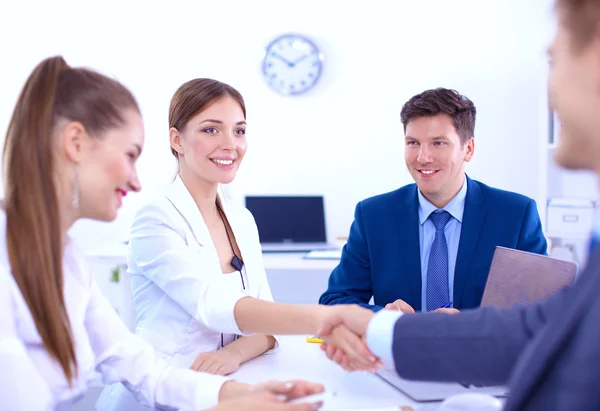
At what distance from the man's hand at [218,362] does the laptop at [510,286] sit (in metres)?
0.38

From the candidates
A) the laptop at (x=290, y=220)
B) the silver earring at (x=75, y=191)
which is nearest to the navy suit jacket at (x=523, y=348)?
the silver earring at (x=75, y=191)

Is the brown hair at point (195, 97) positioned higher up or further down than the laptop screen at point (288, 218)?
higher up

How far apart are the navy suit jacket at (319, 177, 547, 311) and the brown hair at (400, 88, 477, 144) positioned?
0.73ft

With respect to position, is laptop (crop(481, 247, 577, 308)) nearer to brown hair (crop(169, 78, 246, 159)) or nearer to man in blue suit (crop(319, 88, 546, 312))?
man in blue suit (crop(319, 88, 546, 312))

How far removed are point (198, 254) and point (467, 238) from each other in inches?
36.8

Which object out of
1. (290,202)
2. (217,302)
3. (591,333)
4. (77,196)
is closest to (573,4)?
(591,333)

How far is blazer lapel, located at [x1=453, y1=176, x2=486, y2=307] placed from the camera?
206 centimetres

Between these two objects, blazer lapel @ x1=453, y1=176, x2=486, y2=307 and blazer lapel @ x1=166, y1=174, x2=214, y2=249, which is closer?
blazer lapel @ x1=166, y1=174, x2=214, y2=249

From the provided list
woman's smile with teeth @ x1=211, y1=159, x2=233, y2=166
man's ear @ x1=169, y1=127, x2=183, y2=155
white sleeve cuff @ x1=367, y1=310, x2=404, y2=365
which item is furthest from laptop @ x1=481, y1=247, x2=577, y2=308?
man's ear @ x1=169, y1=127, x2=183, y2=155

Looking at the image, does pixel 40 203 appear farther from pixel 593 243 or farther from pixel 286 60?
pixel 286 60

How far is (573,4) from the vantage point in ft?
2.65

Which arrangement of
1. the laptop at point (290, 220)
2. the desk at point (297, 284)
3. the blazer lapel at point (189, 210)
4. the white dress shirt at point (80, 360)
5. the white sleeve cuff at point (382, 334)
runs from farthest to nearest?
the desk at point (297, 284) < the laptop at point (290, 220) < the blazer lapel at point (189, 210) < the white sleeve cuff at point (382, 334) < the white dress shirt at point (80, 360)

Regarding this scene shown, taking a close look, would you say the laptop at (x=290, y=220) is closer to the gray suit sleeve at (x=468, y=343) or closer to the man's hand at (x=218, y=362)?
the man's hand at (x=218, y=362)

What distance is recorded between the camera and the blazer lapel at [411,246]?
2.11 m
